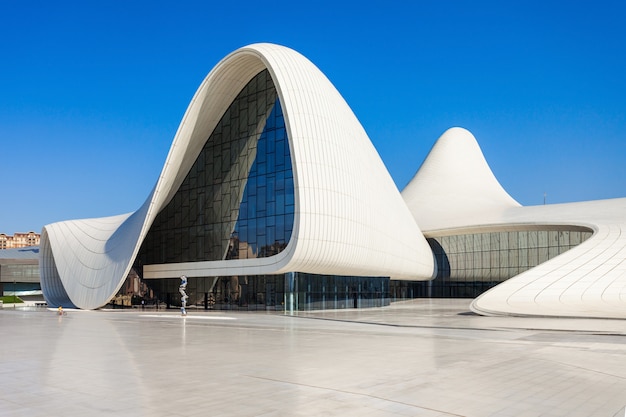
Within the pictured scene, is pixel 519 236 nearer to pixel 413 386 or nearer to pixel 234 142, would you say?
pixel 234 142

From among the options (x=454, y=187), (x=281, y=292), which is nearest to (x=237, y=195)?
(x=281, y=292)

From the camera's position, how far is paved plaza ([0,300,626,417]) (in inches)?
312

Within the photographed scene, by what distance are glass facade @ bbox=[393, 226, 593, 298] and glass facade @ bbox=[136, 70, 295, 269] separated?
65.6 ft

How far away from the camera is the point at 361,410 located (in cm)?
777

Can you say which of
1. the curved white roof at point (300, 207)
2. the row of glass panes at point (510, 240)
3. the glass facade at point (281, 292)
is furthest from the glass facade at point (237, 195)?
the row of glass panes at point (510, 240)

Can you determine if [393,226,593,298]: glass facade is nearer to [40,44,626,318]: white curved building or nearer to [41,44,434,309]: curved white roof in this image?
[40,44,626,318]: white curved building

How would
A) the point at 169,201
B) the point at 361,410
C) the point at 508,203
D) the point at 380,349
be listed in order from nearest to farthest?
the point at 361,410 < the point at 380,349 < the point at 169,201 < the point at 508,203

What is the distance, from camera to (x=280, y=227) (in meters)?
35.4

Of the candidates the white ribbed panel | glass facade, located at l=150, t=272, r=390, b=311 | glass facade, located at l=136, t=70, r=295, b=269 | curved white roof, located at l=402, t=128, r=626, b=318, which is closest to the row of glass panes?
curved white roof, located at l=402, t=128, r=626, b=318

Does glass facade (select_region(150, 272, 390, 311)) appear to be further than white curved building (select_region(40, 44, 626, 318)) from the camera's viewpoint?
Yes

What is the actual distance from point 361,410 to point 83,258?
3941 cm

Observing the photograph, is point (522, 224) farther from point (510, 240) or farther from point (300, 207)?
point (300, 207)

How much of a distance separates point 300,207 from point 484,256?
3013 centimetres

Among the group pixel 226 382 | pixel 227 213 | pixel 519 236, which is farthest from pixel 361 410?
pixel 519 236
